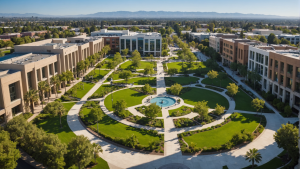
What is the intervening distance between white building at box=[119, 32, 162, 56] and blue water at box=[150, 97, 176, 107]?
70119mm

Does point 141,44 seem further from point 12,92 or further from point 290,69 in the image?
point 12,92

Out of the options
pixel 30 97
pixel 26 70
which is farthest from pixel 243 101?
pixel 26 70

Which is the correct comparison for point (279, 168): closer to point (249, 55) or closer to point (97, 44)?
point (249, 55)

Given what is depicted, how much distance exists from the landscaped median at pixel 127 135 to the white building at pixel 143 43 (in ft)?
268

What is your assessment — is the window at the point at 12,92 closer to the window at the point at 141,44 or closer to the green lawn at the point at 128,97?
the green lawn at the point at 128,97

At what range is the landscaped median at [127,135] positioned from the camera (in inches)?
1403

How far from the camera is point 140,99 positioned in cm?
5838

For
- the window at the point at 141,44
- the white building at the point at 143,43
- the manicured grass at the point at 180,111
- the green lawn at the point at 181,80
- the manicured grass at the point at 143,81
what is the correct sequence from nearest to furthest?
the manicured grass at the point at 180,111 < the manicured grass at the point at 143,81 < the green lawn at the point at 181,80 < the white building at the point at 143,43 < the window at the point at 141,44

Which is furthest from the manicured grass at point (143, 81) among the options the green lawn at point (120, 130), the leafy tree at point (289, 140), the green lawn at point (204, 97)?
the leafy tree at point (289, 140)

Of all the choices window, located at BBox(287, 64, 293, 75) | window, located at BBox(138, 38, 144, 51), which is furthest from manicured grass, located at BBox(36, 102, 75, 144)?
window, located at BBox(138, 38, 144, 51)

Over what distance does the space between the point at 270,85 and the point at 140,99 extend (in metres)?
32.8

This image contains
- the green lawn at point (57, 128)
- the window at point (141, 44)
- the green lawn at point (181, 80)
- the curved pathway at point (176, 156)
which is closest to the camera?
the curved pathway at point (176, 156)

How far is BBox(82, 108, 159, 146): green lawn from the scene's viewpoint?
1528 inches

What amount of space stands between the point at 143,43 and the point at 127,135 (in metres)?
91.3
